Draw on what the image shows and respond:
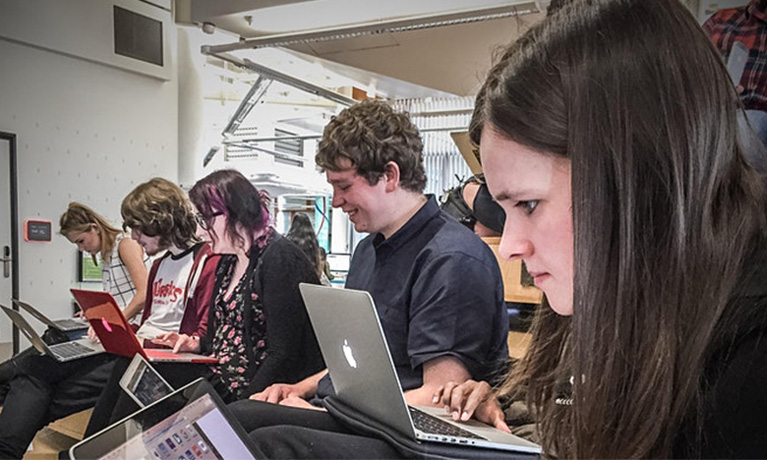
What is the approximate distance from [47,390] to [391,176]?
5.24ft

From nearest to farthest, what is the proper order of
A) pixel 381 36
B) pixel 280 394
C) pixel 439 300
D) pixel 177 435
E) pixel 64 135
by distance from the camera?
1. pixel 177 435
2. pixel 439 300
3. pixel 280 394
4. pixel 381 36
5. pixel 64 135

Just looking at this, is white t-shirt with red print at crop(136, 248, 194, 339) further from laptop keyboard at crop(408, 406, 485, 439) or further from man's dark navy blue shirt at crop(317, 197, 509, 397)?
laptop keyboard at crop(408, 406, 485, 439)

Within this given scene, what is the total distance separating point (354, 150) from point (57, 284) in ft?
9.94

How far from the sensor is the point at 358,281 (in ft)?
5.17

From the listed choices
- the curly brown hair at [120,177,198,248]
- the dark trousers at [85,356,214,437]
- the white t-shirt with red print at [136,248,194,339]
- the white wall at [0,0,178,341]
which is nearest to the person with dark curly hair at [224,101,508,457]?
the dark trousers at [85,356,214,437]

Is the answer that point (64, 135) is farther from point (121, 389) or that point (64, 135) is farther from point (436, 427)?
point (436, 427)

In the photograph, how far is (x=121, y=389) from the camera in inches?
70.2

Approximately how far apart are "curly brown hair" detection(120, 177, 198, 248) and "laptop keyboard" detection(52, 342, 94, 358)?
0.53 meters

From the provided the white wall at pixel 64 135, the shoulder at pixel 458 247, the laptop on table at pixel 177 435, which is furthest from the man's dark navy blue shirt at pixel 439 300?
the white wall at pixel 64 135

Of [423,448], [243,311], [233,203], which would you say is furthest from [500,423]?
[233,203]

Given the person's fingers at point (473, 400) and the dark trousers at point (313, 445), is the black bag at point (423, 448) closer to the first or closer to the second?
the dark trousers at point (313, 445)

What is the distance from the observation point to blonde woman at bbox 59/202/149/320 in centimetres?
281

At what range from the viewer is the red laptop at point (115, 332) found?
1.71 m

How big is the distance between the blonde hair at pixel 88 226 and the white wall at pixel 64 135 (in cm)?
51
